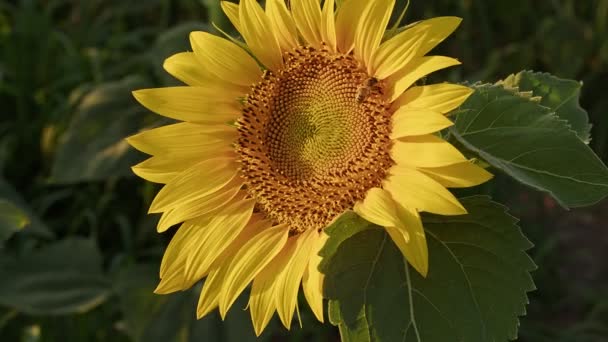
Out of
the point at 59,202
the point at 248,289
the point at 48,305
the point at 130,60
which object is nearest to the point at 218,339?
the point at 248,289

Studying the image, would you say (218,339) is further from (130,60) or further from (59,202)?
(130,60)

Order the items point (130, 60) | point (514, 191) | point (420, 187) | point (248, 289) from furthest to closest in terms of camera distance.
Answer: point (130, 60), point (514, 191), point (248, 289), point (420, 187)

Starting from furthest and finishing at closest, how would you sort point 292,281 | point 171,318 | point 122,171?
point 122,171 < point 171,318 < point 292,281

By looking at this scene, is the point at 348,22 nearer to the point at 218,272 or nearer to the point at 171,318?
the point at 218,272

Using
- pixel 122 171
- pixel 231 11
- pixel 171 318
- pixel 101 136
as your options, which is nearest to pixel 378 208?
pixel 231 11

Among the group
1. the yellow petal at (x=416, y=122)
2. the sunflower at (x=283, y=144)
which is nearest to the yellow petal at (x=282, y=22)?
the sunflower at (x=283, y=144)
